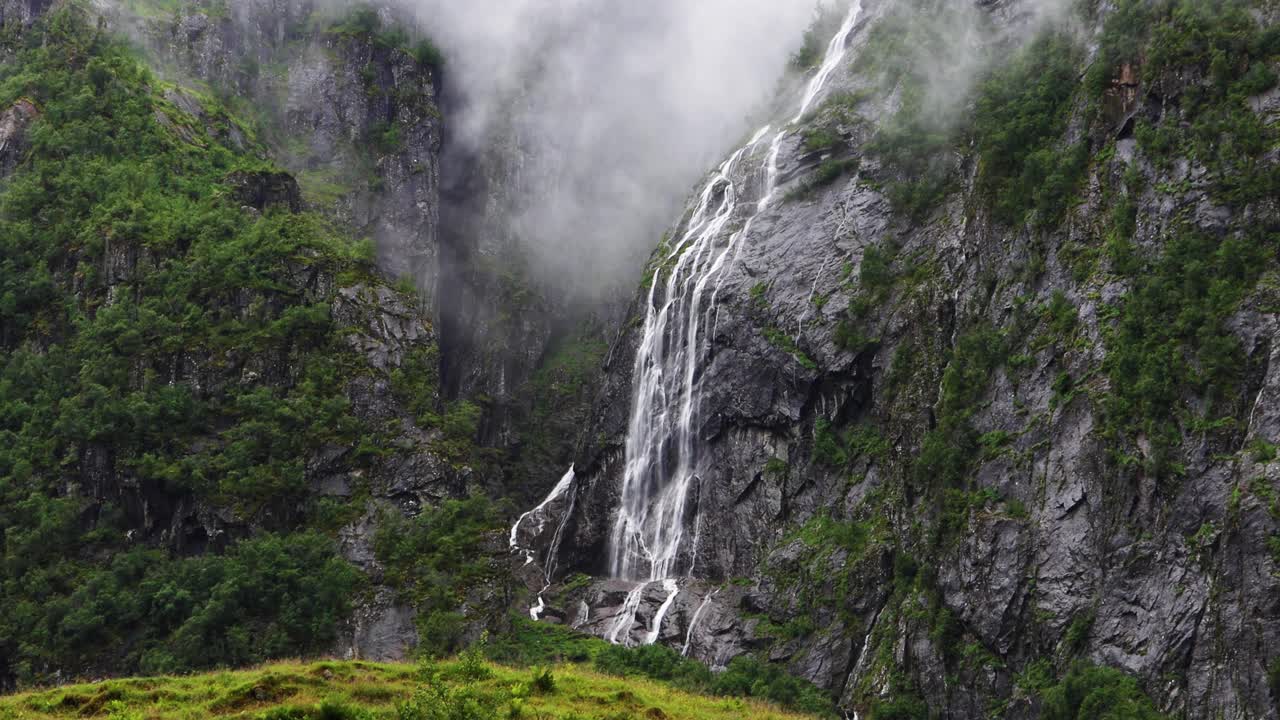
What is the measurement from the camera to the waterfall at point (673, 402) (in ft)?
164

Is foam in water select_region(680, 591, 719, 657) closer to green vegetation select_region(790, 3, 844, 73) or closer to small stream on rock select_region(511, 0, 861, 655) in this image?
small stream on rock select_region(511, 0, 861, 655)

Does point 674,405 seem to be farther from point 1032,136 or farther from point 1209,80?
point 1209,80

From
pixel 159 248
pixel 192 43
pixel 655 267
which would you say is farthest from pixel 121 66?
pixel 655 267

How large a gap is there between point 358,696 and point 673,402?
2956 centimetres

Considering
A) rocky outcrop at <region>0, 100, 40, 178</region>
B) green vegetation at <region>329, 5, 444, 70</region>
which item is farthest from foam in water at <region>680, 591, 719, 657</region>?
green vegetation at <region>329, 5, 444, 70</region>

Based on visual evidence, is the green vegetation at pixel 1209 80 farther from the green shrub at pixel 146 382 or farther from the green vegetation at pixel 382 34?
the green vegetation at pixel 382 34

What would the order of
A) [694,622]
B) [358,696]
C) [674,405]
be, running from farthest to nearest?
[674,405], [694,622], [358,696]

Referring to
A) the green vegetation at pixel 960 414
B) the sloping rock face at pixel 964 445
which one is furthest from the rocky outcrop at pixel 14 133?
the green vegetation at pixel 960 414

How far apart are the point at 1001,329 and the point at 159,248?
150 ft

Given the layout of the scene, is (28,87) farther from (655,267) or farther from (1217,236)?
(1217,236)

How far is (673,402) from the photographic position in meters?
52.7

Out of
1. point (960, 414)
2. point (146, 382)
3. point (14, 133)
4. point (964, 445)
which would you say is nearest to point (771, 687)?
point (964, 445)

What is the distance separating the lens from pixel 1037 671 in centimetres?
3142

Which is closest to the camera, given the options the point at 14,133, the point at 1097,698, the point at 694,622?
the point at 1097,698
